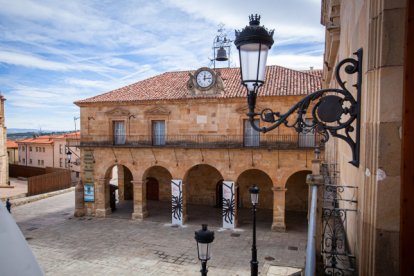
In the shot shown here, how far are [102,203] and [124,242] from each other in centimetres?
548

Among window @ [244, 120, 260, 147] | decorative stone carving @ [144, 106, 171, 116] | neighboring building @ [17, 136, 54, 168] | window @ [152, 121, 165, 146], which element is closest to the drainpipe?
window @ [244, 120, 260, 147]

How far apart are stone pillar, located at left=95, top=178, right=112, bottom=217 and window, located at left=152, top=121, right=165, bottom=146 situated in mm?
4540

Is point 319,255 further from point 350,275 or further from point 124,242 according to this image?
point 124,242

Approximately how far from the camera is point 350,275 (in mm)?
2838

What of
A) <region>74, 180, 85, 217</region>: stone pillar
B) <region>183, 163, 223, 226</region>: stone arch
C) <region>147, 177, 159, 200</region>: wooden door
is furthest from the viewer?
<region>147, 177, 159, 200</region>: wooden door

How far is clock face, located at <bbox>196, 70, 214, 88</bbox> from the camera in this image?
18125mm

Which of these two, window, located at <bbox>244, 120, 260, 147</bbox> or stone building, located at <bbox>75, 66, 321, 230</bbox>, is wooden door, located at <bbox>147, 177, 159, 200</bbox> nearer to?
stone building, located at <bbox>75, 66, 321, 230</bbox>

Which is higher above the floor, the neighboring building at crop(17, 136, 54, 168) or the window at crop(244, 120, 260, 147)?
the window at crop(244, 120, 260, 147)

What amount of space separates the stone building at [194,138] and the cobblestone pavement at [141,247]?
1378 millimetres

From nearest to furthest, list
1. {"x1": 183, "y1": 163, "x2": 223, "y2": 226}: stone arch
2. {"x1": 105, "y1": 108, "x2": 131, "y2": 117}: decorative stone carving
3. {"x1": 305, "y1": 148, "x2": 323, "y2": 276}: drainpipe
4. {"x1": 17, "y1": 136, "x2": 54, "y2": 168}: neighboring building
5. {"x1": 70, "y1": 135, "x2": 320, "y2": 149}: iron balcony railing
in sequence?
{"x1": 305, "y1": 148, "x2": 323, "y2": 276}: drainpipe → {"x1": 70, "y1": 135, "x2": 320, "y2": 149}: iron balcony railing → {"x1": 105, "y1": 108, "x2": 131, "y2": 117}: decorative stone carving → {"x1": 183, "y1": 163, "x2": 223, "y2": 226}: stone arch → {"x1": 17, "y1": 136, "x2": 54, "y2": 168}: neighboring building

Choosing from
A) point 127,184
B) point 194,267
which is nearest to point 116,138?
point 127,184

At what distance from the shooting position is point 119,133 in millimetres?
20047

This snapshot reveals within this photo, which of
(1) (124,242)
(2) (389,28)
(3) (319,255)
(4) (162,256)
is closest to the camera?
(2) (389,28)

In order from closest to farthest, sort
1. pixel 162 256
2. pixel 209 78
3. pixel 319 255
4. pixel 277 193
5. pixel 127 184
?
pixel 319 255 < pixel 162 256 < pixel 277 193 < pixel 209 78 < pixel 127 184
